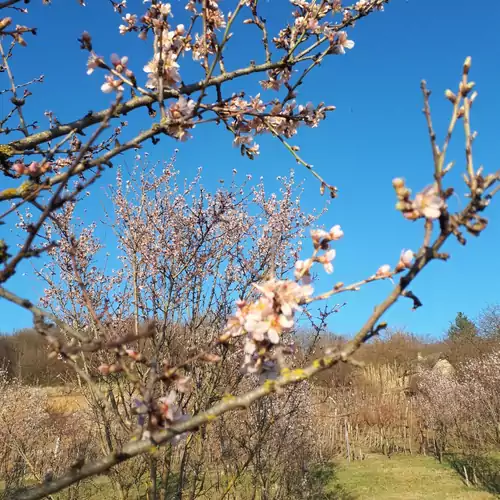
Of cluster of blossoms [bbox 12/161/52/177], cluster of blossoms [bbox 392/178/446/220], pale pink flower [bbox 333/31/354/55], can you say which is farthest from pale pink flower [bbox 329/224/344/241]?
pale pink flower [bbox 333/31/354/55]

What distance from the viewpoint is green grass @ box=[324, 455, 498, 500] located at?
9.45 metres

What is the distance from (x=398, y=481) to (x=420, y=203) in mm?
11831

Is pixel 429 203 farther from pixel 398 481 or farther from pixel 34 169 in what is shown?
pixel 398 481

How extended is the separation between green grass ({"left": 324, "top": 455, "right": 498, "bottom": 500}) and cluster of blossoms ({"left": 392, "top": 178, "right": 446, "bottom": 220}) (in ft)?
30.8

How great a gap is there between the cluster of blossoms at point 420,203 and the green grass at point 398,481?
30.8 feet

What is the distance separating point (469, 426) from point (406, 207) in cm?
1522

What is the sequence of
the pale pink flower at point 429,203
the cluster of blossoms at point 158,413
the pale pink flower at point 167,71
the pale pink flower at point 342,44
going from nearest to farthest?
the pale pink flower at point 429,203
the cluster of blossoms at point 158,413
the pale pink flower at point 167,71
the pale pink flower at point 342,44

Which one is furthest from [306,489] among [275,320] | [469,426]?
[469,426]

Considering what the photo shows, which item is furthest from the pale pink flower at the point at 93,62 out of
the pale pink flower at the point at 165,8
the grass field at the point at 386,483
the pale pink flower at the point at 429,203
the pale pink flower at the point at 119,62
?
the grass field at the point at 386,483

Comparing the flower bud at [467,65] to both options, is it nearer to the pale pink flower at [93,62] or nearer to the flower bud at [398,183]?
the flower bud at [398,183]

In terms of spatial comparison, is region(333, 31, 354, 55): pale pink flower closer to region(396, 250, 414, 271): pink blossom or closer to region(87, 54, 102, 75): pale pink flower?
region(87, 54, 102, 75): pale pink flower

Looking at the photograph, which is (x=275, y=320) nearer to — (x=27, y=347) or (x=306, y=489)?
(x=306, y=489)

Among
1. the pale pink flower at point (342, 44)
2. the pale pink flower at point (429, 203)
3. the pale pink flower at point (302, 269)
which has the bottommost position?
the pale pink flower at point (302, 269)

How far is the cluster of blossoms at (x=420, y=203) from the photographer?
1.01 m
